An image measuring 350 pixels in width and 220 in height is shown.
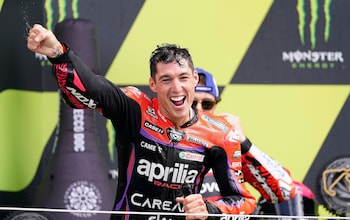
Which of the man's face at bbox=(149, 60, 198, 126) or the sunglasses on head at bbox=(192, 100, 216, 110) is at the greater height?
the man's face at bbox=(149, 60, 198, 126)

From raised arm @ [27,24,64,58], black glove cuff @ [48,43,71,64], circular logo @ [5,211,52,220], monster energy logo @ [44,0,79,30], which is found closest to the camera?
raised arm @ [27,24,64,58]

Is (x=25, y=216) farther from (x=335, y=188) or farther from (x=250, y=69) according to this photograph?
(x=335, y=188)

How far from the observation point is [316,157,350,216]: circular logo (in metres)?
5.00

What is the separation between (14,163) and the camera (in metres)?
4.61

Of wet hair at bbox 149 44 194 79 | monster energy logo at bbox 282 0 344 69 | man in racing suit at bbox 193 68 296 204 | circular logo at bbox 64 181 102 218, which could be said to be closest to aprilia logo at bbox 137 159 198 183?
wet hair at bbox 149 44 194 79

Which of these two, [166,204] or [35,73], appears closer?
[166,204]

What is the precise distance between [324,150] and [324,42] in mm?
544

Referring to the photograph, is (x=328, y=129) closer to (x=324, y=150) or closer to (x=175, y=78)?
(x=324, y=150)

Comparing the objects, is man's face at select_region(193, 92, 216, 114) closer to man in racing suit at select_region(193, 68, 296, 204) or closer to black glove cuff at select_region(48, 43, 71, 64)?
man in racing suit at select_region(193, 68, 296, 204)

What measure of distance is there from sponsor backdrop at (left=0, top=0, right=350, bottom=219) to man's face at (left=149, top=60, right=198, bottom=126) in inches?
53.4

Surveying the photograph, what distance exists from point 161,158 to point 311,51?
1.76 meters

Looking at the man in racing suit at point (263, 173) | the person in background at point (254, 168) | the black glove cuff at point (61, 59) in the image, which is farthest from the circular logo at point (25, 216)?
the black glove cuff at point (61, 59)

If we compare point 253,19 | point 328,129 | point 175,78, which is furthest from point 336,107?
point 175,78

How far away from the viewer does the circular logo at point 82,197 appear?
15.0ft
